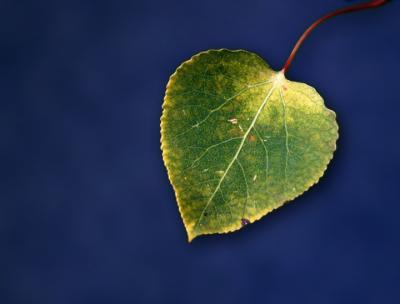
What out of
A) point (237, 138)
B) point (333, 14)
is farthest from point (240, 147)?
point (333, 14)

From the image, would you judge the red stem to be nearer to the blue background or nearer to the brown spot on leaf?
the blue background

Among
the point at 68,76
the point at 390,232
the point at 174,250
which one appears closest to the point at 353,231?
the point at 390,232

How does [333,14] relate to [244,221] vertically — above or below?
above

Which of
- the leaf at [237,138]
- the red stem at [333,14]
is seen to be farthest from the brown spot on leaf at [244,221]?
the red stem at [333,14]

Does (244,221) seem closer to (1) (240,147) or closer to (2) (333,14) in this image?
(1) (240,147)

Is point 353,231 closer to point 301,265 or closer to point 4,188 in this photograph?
point 301,265

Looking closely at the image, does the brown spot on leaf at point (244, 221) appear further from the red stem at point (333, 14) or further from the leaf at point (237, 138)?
the red stem at point (333, 14)
